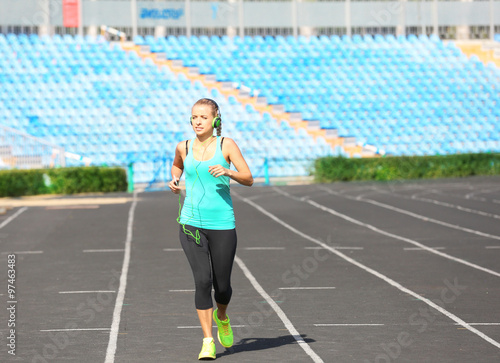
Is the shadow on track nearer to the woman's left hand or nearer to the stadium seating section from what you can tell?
the woman's left hand

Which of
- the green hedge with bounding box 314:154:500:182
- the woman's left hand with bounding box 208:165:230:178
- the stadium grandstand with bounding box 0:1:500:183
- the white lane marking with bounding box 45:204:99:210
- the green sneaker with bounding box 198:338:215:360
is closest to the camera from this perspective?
the woman's left hand with bounding box 208:165:230:178

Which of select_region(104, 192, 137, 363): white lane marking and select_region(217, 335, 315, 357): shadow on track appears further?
select_region(217, 335, 315, 357): shadow on track

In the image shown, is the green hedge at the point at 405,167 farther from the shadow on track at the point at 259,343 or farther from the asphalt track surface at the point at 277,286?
the shadow on track at the point at 259,343

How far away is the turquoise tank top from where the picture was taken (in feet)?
21.8

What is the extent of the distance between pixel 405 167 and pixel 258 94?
718 centimetres

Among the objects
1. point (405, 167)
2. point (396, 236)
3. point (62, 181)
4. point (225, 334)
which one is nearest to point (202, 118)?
point (225, 334)

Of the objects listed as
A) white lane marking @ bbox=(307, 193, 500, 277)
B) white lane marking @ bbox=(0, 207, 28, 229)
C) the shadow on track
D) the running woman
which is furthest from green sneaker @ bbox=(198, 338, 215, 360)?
white lane marking @ bbox=(0, 207, 28, 229)

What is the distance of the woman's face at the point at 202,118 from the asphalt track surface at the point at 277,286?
69.1 inches

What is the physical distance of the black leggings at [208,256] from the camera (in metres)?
6.69

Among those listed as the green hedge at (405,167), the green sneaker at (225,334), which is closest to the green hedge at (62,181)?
the green hedge at (405,167)

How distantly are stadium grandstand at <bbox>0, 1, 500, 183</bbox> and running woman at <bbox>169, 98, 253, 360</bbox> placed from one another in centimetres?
2282

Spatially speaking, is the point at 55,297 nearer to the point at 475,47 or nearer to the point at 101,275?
the point at 101,275

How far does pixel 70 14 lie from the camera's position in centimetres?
3816

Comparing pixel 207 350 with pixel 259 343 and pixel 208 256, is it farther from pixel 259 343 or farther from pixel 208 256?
pixel 259 343
